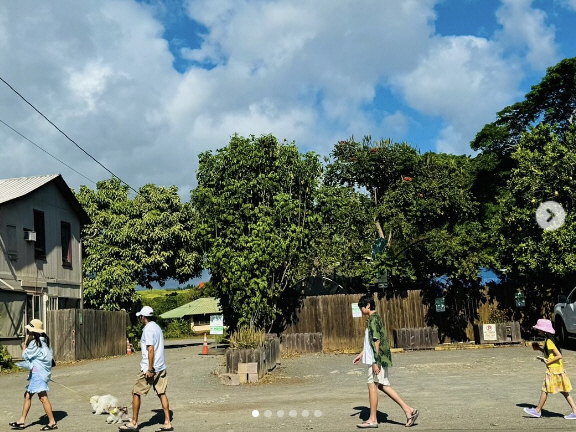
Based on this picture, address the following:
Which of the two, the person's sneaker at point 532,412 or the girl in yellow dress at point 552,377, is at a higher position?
the girl in yellow dress at point 552,377

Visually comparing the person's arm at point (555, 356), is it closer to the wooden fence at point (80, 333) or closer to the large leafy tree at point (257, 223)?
the large leafy tree at point (257, 223)

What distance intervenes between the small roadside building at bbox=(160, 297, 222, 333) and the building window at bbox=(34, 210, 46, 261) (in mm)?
33197

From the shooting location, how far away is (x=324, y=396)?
12461 millimetres

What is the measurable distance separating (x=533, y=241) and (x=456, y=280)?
472 cm

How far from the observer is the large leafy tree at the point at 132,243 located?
130 ft

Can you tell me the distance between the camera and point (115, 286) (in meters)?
39.5

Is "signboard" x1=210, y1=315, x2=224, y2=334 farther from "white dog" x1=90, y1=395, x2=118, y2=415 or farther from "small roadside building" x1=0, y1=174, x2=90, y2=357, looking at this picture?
"white dog" x1=90, y1=395, x2=118, y2=415

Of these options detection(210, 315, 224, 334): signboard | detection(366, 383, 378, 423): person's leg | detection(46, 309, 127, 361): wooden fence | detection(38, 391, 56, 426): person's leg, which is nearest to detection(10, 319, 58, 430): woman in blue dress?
detection(38, 391, 56, 426): person's leg

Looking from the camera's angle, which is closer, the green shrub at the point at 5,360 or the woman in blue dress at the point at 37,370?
the woman in blue dress at the point at 37,370

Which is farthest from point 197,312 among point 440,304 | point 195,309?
point 440,304

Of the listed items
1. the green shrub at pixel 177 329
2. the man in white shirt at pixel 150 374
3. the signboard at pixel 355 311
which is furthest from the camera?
the green shrub at pixel 177 329

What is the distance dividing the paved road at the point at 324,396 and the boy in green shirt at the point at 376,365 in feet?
0.83

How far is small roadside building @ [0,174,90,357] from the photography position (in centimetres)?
2356

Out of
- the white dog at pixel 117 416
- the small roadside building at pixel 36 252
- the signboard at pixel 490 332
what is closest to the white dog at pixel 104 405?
the white dog at pixel 117 416
